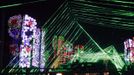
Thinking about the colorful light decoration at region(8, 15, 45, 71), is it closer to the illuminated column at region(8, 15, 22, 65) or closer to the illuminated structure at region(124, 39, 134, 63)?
the illuminated column at region(8, 15, 22, 65)

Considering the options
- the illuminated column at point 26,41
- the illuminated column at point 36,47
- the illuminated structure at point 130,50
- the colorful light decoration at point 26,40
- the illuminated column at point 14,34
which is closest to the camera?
the illuminated column at point 14,34

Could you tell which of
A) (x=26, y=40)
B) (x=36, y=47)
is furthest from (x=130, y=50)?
(x=26, y=40)

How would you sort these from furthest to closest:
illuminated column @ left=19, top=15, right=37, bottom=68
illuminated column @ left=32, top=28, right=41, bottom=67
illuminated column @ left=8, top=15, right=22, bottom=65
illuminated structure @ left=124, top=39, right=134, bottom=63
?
illuminated structure @ left=124, top=39, right=134, bottom=63
illuminated column @ left=32, top=28, right=41, bottom=67
illuminated column @ left=19, top=15, right=37, bottom=68
illuminated column @ left=8, top=15, right=22, bottom=65

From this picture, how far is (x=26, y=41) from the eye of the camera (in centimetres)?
2386

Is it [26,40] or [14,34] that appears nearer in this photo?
[14,34]

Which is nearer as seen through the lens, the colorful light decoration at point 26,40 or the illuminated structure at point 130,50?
the colorful light decoration at point 26,40

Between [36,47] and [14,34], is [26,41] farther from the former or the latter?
[36,47]

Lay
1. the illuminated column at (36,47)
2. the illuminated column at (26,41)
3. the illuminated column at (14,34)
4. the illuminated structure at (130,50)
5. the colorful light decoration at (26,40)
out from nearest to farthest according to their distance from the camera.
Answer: the illuminated column at (14,34)
the colorful light decoration at (26,40)
the illuminated column at (26,41)
the illuminated column at (36,47)
the illuminated structure at (130,50)

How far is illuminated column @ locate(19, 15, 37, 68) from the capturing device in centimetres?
2333

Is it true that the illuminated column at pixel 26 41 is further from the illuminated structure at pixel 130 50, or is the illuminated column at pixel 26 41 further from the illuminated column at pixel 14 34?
the illuminated structure at pixel 130 50

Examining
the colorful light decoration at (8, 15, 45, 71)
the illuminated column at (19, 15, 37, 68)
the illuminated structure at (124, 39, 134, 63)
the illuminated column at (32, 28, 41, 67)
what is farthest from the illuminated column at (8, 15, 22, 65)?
the illuminated structure at (124, 39, 134, 63)

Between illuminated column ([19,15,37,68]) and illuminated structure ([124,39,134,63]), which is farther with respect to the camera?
illuminated structure ([124,39,134,63])

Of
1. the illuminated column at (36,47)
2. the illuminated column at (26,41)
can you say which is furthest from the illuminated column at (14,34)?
the illuminated column at (36,47)

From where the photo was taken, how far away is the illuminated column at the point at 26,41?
23328 mm
